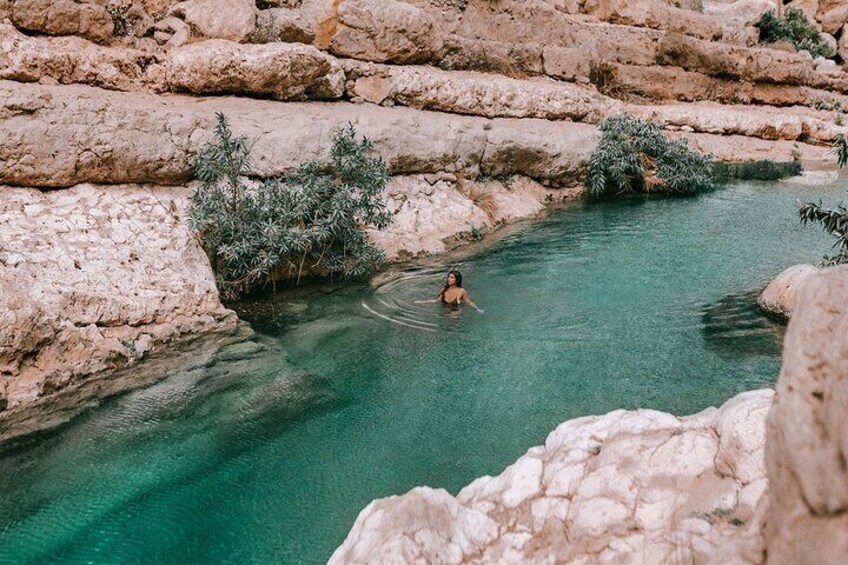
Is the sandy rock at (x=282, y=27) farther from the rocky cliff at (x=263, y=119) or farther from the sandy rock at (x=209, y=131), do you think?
the sandy rock at (x=209, y=131)

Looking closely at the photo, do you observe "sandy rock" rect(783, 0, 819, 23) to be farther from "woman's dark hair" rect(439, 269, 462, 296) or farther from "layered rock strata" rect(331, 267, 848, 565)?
"layered rock strata" rect(331, 267, 848, 565)

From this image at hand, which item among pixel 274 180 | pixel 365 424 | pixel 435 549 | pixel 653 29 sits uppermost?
pixel 653 29

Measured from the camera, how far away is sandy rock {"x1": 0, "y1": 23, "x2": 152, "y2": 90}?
1338 centimetres

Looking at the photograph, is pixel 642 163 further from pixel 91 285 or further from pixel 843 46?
pixel 843 46

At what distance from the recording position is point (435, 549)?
16.3ft

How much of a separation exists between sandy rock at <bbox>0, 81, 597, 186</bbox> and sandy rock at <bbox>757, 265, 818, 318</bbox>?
360 inches

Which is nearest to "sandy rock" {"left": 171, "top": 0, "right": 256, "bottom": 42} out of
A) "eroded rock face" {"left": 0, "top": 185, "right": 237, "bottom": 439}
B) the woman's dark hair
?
"eroded rock face" {"left": 0, "top": 185, "right": 237, "bottom": 439}

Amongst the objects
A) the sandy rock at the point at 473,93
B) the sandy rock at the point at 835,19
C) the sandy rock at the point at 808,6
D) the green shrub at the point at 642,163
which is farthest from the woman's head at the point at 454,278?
the sandy rock at the point at 835,19

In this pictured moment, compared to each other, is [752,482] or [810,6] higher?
[810,6]

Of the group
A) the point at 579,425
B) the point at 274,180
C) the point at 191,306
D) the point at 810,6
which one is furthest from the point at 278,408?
the point at 810,6

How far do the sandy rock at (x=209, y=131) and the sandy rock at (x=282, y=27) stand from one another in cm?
205

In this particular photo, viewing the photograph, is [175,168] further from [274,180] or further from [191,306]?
[191,306]

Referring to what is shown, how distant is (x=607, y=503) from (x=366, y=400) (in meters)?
5.45

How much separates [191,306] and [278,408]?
3363 mm
